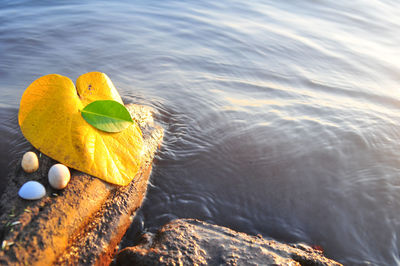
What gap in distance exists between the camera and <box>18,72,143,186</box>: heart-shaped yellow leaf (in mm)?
2088

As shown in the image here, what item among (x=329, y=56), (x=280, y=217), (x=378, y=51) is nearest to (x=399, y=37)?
(x=378, y=51)

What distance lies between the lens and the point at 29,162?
1.94 metres

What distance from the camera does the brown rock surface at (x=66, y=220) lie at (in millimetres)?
1599

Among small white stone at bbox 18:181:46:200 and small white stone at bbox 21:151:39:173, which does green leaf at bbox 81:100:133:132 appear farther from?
small white stone at bbox 18:181:46:200

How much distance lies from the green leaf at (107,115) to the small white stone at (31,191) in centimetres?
56

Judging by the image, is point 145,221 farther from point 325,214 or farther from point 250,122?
point 250,122

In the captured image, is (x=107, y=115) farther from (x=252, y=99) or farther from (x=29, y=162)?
(x=252, y=99)

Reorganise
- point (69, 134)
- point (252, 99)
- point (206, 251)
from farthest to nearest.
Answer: point (252, 99) < point (69, 134) < point (206, 251)

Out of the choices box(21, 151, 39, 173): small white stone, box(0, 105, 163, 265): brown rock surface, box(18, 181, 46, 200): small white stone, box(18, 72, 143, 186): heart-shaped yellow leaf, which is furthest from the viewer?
box(18, 72, 143, 186): heart-shaped yellow leaf

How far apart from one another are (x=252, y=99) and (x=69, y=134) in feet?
7.64

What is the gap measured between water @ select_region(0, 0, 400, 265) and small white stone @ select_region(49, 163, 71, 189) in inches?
21.2

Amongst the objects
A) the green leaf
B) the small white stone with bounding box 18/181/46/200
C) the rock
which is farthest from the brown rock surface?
the green leaf

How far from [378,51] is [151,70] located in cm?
374

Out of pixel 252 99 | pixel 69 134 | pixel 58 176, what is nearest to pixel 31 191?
pixel 58 176
